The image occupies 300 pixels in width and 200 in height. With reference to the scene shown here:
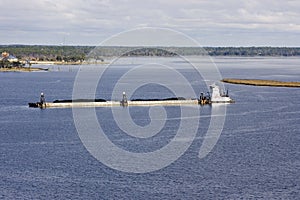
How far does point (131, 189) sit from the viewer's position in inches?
1200

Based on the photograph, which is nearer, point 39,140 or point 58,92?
point 39,140

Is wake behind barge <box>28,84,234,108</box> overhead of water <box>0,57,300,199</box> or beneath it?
overhead

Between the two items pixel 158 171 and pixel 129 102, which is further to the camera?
pixel 129 102

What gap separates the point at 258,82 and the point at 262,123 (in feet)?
176

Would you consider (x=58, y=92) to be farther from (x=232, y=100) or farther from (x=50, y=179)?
(x=50, y=179)

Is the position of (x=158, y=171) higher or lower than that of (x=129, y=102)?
lower

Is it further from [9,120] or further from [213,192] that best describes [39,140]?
[213,192]

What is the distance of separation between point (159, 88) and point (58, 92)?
669 inches

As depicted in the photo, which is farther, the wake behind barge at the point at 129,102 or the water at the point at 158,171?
the wake behind barge at the point at 129,102

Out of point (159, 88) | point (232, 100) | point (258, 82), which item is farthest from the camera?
point (258, 82)

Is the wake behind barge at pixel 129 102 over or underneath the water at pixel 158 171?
over

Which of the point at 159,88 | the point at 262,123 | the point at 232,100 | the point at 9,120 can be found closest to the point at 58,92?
the point at 159,88

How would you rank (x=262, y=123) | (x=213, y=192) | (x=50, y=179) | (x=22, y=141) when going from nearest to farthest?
1. (x=213, y=192)
2. (x=50, y=179)
3. (x=22, y=141)
4. (x=262, y=123)

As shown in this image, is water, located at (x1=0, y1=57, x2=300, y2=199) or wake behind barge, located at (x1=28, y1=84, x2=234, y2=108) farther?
wake behind barge, located at (x1=28, y1=84, x2=234, y2=108)
